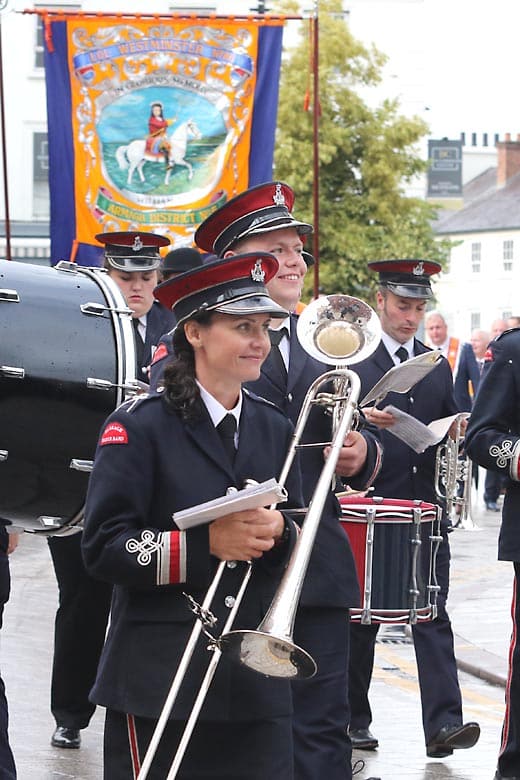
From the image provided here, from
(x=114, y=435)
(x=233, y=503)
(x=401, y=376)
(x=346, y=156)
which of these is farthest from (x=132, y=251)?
(x=346, y=156)

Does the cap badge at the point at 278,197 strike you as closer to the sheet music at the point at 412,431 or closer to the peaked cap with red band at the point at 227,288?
the sheet music at the point at 412,431

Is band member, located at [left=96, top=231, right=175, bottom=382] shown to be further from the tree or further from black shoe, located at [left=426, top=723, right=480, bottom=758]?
the tree

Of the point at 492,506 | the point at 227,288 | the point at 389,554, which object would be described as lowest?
the point at 492,506

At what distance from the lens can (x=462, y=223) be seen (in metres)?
76.7

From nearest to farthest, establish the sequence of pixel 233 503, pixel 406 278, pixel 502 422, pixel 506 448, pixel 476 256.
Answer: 1. pixel 233 503
2. pixel 506 448
3. pixel 502 422
4. pixel 406 278
5. pixel 476 256

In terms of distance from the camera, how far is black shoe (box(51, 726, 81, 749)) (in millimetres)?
7605

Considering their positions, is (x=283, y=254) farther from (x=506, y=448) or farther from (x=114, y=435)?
(x=506, y=448)

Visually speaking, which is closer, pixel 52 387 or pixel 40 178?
pixel 52 387

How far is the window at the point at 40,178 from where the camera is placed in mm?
43219

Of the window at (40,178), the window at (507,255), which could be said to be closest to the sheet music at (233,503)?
the window at (40,178)

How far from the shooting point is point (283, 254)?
5.63m

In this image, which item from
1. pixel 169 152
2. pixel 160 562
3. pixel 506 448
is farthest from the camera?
pixel 169 152

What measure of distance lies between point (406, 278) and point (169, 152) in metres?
7.89

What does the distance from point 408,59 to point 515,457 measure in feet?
143
